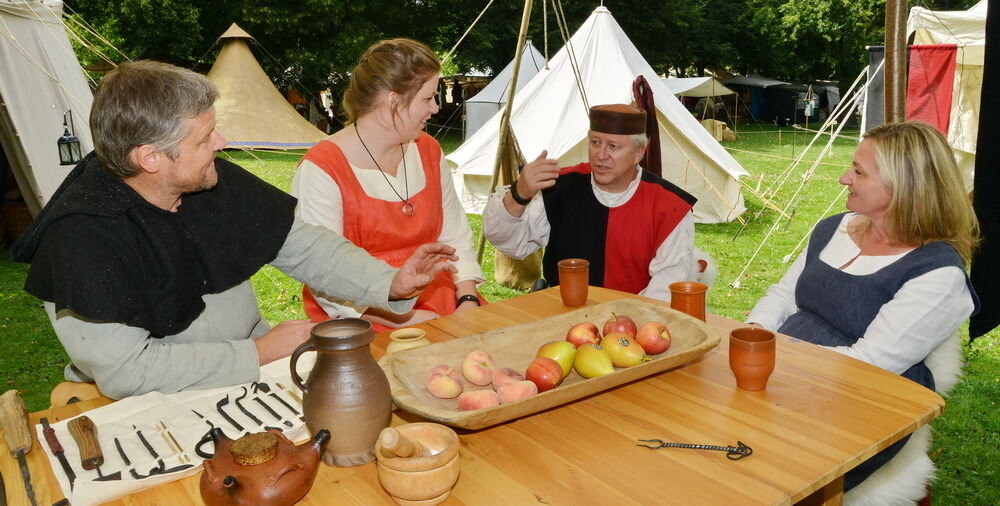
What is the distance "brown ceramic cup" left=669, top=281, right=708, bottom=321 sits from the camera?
2.36m

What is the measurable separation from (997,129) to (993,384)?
6.72 feet

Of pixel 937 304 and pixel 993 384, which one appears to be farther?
pixel 993 384

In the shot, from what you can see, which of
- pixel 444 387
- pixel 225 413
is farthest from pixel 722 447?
pixel 225 413

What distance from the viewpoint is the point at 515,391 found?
1.71 metres

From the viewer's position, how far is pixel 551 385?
5.96ft

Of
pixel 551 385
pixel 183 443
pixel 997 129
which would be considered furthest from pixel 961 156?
pixel 183 443

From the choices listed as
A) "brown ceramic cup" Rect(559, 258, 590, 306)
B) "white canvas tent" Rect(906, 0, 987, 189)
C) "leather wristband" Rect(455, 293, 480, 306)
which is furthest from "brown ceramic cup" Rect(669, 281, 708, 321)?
"white canvas tent" Rect(906, 0, 987, 189)

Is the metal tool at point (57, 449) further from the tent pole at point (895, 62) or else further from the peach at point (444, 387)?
the tent pole at point (895, 62)

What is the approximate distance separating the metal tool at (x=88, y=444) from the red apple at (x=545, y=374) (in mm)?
949

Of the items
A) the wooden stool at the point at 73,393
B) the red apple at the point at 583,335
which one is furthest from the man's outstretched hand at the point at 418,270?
the wooden stool at the point at 73,393

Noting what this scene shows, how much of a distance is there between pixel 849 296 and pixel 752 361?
92cm

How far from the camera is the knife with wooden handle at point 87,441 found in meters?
1.54

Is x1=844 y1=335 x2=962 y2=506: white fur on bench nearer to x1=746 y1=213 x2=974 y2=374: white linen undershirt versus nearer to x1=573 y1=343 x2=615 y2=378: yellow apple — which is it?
x1=746 y1=213 x2=974 y2=374: white linen undershirt

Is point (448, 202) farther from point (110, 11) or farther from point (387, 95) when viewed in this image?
point (110, 11)
